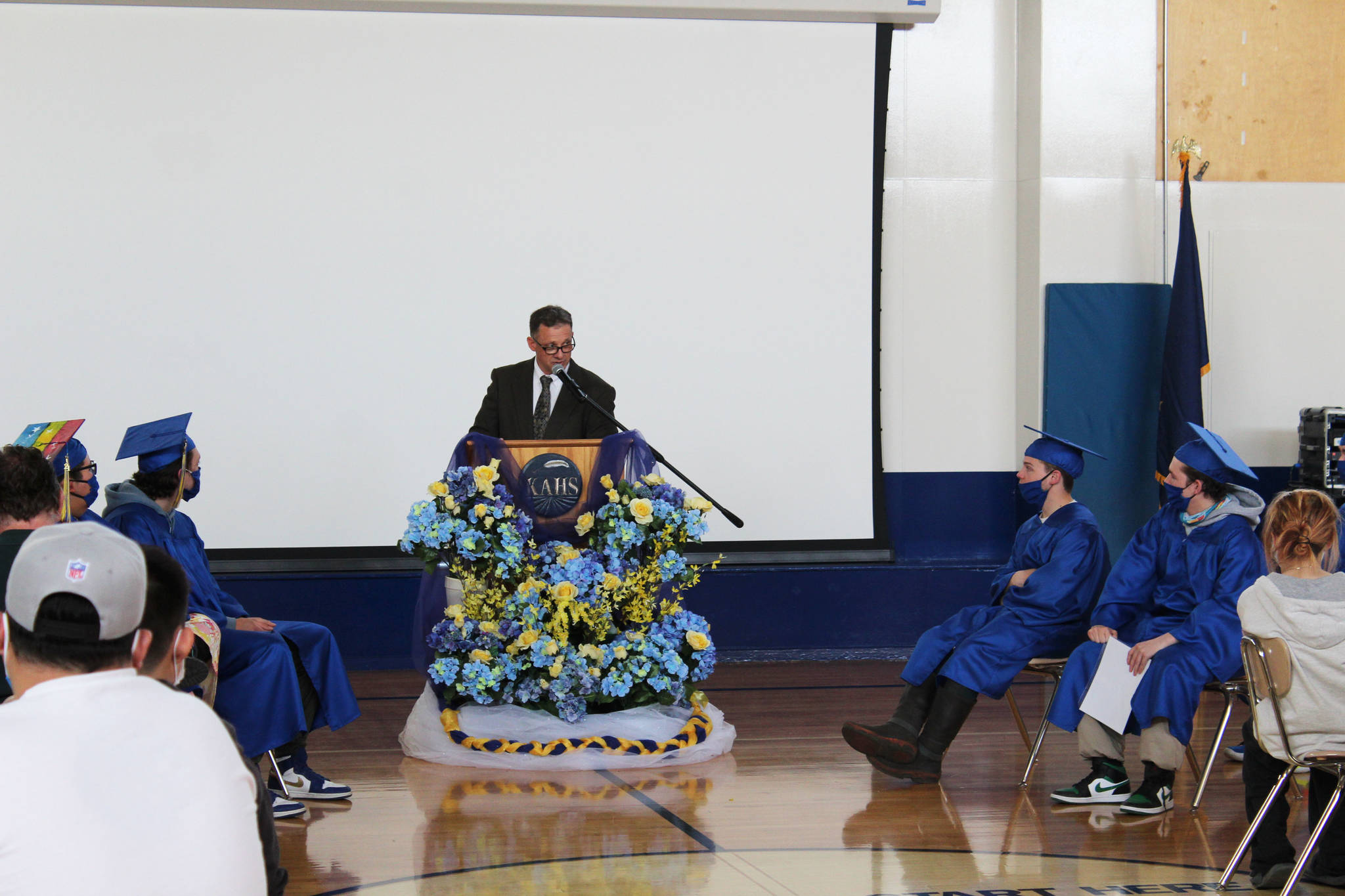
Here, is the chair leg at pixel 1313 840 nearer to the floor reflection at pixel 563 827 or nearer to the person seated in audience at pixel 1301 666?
the person seated in audience at pixel 1301 666

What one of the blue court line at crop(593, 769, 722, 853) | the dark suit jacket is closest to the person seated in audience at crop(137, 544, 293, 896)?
the blue court line at crop(593, 769, 722, 853)

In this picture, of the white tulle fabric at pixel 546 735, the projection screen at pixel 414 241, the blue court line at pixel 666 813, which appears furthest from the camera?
the projection screen at pixel 414 241

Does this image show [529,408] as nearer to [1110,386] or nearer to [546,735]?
[546,735]

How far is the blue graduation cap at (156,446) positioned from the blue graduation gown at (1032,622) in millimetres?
2427

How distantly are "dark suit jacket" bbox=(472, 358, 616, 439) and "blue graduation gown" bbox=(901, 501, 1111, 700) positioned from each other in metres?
1.58

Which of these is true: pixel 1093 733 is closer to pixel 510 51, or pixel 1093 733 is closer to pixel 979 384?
pixel 979 384

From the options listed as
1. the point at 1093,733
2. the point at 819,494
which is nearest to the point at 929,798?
the point at 1093,733

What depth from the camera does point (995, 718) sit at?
18.1 feet

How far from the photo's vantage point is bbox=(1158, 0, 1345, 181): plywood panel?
24.0ft

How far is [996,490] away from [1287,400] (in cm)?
174

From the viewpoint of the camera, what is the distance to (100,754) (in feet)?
4.28

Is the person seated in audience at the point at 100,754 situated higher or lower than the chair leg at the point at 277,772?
higher

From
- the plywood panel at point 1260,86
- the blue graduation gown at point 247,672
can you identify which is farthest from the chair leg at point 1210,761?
the plywood panel at point 1260,86

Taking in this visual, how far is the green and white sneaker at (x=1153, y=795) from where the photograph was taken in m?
3.94
